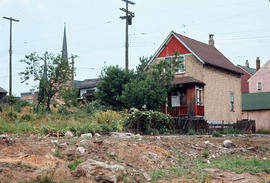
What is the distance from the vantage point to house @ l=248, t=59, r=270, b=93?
49.3 metres

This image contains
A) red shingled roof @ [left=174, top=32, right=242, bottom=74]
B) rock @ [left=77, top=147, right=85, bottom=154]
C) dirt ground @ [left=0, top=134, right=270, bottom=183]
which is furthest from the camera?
red shingled roof @ [left=174, top=32, right=242, bottom=74]

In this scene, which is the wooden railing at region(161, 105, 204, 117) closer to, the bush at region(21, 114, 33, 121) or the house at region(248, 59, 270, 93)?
the bush at region(21, 114, 33, 121)

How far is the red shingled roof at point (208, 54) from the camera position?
3097 centimetres

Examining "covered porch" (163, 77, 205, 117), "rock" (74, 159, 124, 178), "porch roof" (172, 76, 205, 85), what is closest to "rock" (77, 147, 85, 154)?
"rock" (74, 159, 124, 178)

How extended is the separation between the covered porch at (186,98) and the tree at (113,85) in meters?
3.72

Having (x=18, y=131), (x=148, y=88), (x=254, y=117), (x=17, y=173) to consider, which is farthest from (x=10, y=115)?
(x=254, y=117)

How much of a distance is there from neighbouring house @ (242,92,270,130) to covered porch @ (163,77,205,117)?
1201cm

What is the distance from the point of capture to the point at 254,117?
133 ft

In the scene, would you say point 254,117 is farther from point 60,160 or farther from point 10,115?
point 60,160

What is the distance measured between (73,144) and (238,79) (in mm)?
28200

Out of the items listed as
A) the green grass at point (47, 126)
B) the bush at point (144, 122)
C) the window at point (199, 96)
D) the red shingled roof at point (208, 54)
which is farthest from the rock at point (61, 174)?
the red shingled roof at point (208, 54)

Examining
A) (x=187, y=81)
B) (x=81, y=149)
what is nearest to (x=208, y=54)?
(x=187, y=81)

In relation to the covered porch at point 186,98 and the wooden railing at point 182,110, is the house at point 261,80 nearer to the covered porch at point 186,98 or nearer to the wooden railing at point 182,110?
the covered porch at point 186,98

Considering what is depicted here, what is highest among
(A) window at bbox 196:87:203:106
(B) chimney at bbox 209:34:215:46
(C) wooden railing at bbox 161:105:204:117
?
(B) chimney at bbox 209:34:215:46
